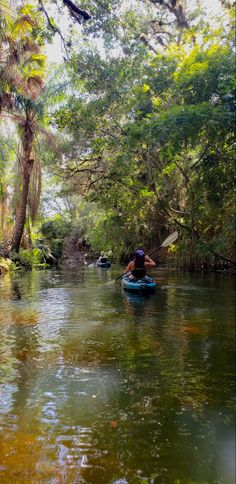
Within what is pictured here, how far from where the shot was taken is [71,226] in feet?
124

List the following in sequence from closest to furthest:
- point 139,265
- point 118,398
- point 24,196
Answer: point 118,398 → point 139,265 → point 24,196

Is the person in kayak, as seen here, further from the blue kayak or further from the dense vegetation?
the dense vegetation

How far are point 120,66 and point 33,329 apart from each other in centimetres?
1257

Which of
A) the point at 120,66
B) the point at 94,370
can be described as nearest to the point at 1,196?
the point at 120,66

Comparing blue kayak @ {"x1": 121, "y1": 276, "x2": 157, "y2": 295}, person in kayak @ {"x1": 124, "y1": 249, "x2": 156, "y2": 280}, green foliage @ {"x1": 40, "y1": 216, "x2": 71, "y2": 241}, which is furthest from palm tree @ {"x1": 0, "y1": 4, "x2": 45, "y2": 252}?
green foliage @ {"x1": 40, "y1": 216, "x2": 71, "y2": 241}

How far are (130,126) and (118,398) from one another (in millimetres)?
10447

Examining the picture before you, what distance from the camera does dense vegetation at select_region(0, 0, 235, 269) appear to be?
11047 millimetres

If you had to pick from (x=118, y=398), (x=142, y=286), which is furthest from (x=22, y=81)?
(x=118, y=398)

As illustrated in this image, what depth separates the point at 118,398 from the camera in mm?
4223

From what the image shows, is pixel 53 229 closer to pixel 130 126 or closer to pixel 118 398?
pixel 130 126

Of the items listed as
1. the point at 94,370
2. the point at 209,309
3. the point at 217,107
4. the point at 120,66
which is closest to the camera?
the point at 94,370

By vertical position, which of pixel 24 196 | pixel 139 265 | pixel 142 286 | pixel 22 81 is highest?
pixel 22 81

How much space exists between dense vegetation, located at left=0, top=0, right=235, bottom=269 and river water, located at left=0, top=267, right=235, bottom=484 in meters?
5.56

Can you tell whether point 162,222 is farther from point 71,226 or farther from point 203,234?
point 71,226
